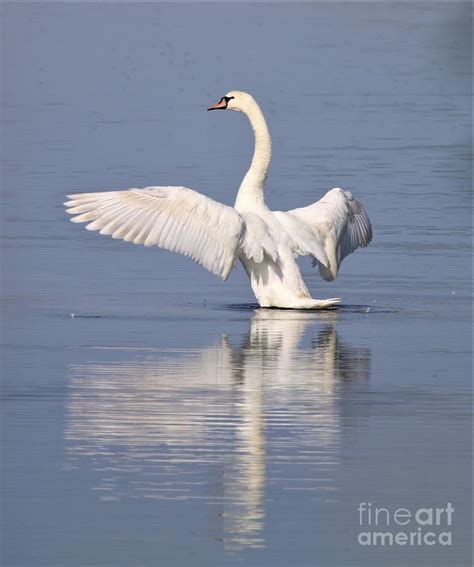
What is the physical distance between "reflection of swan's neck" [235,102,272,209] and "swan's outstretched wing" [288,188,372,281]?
1.10 feet

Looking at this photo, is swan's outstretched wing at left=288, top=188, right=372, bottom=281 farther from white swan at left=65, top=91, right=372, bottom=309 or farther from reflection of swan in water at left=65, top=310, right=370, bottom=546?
reflection of swan in water at left=65, top=310, right=370, bottom=546

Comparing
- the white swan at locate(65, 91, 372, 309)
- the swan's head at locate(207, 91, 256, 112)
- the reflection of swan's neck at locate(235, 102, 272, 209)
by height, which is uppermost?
the swan's head at locate(207, 91, 256, 112)

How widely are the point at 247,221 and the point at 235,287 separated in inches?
46.9

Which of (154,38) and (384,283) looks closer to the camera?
Answer: (384,283)

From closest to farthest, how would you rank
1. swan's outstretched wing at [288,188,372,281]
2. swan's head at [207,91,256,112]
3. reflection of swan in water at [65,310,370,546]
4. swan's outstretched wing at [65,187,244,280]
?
reflection of swan in water at [65,310,370,546] → swan's outstretched wing at [65,187,244,280] → swan's outstretched wing at [288,188,372,281] → swan's head at [207,91,256,112]

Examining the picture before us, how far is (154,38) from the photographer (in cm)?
4503

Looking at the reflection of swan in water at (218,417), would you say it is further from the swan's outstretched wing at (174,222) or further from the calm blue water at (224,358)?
the swan's outstretched wing at (174,222)

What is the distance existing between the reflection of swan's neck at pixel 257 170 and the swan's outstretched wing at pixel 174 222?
90 cm

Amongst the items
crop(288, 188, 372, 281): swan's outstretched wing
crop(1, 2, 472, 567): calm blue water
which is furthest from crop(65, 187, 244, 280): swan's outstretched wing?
crop(288, 188, 372, 281): swan's outstretched wing

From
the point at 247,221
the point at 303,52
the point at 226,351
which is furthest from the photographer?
the point at 303,52

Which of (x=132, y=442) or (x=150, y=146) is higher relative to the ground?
(x=150, y=146)

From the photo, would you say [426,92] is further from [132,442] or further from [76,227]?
[132,442]

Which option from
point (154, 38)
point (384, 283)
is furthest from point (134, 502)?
point (154, 38)

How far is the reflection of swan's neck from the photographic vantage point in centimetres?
1606
